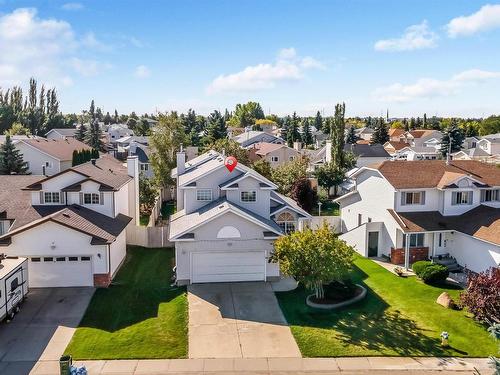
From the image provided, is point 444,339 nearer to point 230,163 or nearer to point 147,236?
point 230,163

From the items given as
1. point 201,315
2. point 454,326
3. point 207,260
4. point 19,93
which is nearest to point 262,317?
point 201,315

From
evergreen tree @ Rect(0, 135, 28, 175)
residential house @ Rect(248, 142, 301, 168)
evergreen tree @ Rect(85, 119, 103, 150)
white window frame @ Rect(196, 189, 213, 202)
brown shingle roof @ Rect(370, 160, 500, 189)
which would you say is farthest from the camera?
evergreen tree @ Rect(85, 119, 103, 150)

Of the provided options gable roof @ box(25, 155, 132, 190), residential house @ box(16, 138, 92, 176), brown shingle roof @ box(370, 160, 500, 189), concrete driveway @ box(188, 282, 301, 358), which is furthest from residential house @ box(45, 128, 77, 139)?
concrete driveway @ box(188, 282, 301, 358)

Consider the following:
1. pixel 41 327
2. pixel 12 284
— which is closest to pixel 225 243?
pixel 41 327

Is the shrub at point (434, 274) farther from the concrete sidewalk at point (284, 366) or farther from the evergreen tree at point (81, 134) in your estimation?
the evergreen tree at point (81, 134)

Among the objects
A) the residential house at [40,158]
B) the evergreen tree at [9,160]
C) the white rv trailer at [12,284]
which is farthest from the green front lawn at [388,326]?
the residential house at [40,158]

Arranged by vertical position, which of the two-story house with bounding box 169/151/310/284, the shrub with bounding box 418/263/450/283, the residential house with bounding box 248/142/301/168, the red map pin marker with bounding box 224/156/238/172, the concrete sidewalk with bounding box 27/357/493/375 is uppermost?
the red map pin marker with bounding box 224/156/238/172

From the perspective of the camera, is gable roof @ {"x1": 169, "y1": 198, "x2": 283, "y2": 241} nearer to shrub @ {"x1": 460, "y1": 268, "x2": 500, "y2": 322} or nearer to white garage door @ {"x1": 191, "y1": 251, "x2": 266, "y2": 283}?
white garage door @ {"x1": 191, "y1": 251, "x2": 266, "y2": 283}

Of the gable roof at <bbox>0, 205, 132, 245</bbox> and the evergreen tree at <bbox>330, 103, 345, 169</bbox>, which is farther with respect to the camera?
the evergreen tree at <bbox>330, 103, 345, 169</bbox>
